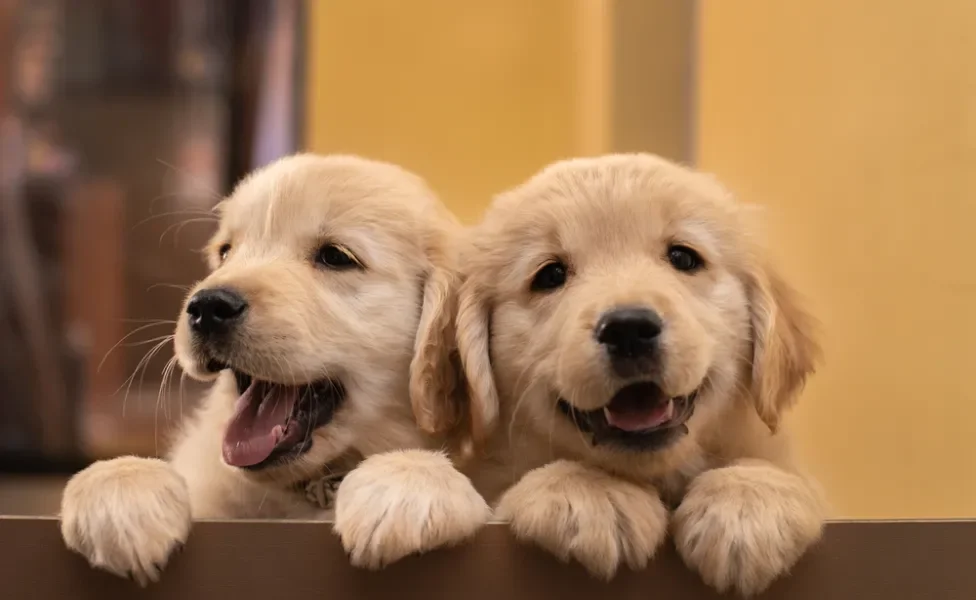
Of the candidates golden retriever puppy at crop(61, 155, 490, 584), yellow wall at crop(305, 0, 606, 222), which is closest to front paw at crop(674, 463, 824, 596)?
golden retriever puppy at crop(61, 155, 490, 584)

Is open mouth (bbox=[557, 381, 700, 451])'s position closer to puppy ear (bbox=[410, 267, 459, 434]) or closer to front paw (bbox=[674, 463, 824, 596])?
front paw (bbox=[674, 463, 824, 596])

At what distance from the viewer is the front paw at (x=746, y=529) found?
3.79 ft

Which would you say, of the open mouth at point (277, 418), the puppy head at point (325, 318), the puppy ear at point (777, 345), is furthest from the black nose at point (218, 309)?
the puppy ear at point (777, 345)

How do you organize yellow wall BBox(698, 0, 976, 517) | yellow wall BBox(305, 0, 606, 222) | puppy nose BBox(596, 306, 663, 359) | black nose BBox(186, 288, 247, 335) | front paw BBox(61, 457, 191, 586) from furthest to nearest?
yellow wall BBox(305, 0, 606, 222) → yellow wall BBox(698, 0, 976, 517) → black nose BBox(186, 288, 247, 335) → puppy nose BBox(596, 306, 663, 359) → front paw BBox(61, 457, 191, 586)

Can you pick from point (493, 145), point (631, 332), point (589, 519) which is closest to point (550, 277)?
point (631, 332)

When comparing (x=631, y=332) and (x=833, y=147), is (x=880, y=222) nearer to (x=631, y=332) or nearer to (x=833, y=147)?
(x=833, y=147)

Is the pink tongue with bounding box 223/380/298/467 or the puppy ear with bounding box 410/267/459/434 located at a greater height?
the puppy ear with bounding box 410/267/459/434

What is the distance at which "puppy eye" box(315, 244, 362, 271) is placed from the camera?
176cm

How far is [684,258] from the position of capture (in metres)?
1.63

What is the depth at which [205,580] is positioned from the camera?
116 centimetres

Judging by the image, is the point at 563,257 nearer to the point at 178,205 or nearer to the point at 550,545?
the point at 550,545

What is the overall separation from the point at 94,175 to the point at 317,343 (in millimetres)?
3073

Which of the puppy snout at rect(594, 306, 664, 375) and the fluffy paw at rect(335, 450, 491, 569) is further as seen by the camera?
the puppy snout at rect(594, 306, 664, 375)

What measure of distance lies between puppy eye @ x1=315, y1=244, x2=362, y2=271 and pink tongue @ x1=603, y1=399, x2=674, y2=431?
0.62 m
